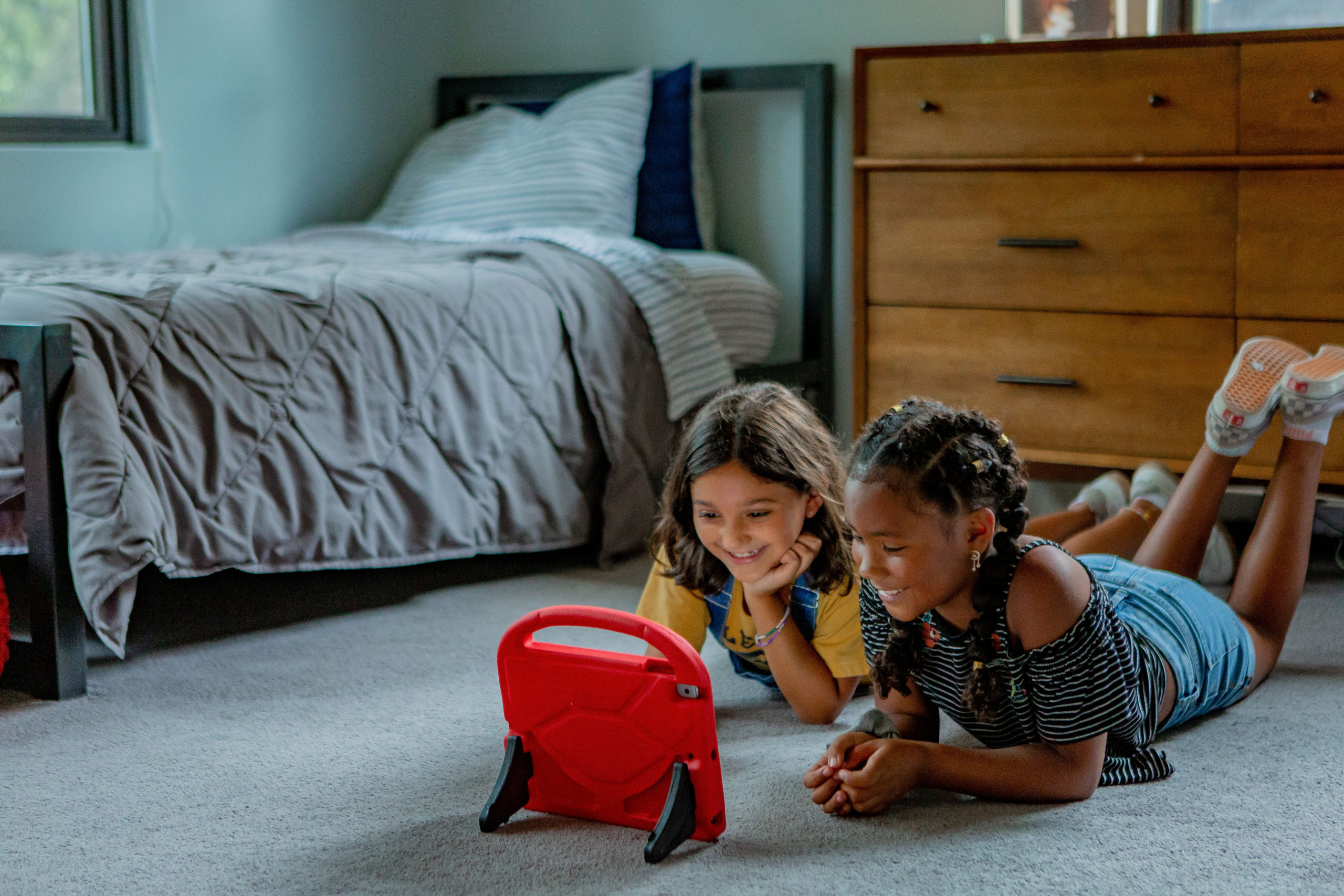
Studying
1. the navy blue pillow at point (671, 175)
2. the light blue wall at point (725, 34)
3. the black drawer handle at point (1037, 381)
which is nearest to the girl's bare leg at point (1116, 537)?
the black drawer handle at point (1037, 381)

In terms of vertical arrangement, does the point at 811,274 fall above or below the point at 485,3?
below

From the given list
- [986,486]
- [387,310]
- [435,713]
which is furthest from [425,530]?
[986,486]

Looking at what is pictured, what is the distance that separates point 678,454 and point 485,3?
2.35m

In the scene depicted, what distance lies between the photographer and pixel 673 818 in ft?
3.85

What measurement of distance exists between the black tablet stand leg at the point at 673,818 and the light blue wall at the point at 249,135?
7.14 feet

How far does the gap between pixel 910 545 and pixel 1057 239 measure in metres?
1.25

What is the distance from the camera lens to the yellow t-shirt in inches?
57.8

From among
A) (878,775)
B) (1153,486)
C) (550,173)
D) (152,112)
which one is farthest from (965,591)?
(152,112)

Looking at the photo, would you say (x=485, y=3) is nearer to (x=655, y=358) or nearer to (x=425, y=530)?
(x=655, y=358)

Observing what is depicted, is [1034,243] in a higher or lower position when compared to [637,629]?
higher

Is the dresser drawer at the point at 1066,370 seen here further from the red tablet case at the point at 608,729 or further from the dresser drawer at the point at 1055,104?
the red tablet case at the point at 608,729

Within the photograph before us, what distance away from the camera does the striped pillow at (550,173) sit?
2.87 m

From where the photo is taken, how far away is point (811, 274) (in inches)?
115

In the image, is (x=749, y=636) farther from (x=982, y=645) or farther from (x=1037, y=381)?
(x=1037, y=381)
